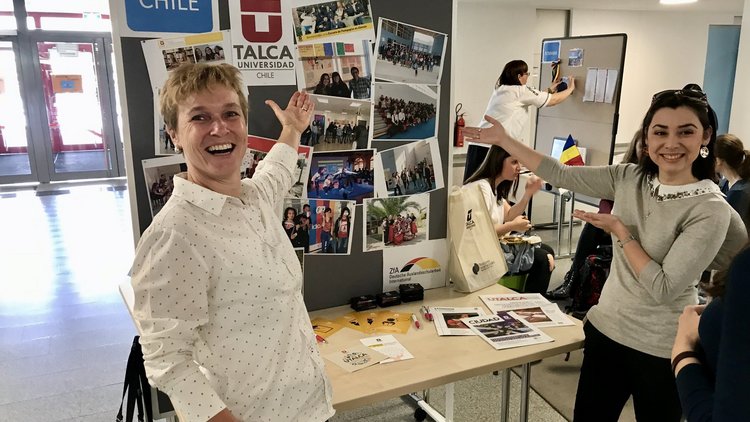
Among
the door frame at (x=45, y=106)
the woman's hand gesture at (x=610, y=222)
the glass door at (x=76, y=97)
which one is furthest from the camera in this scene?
the glass door at (x=76, y=97)

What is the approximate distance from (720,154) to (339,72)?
265cm

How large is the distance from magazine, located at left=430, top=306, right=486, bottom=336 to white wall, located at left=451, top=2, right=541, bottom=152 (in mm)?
4295


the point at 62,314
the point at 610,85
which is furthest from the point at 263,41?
the point at 610,85

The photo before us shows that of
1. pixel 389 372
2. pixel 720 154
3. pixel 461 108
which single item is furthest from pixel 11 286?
pixel 720 154

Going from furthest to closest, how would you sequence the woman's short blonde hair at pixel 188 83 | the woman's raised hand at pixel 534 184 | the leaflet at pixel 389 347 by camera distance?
the woman's raised hand at pixel 534 184, the leaflet at pixel 389 347, the woman's short blonde hair at pixel 188 83

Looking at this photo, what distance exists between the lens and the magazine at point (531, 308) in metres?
1.95

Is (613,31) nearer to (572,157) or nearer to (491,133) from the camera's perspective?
(572,157)

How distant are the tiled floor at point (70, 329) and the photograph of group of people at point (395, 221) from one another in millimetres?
1053

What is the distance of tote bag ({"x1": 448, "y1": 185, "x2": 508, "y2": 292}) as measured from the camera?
2168mm

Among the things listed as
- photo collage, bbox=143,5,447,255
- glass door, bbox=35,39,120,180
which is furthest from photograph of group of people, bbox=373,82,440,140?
glass door, bbox=35,39,120,180

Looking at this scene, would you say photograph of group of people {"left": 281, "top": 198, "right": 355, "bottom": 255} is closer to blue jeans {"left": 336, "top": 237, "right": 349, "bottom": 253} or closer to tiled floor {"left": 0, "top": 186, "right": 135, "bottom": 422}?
blue jeans {"left": 336, "top": 237, "right": 349, "bottom": 253}

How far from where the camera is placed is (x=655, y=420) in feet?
5.10

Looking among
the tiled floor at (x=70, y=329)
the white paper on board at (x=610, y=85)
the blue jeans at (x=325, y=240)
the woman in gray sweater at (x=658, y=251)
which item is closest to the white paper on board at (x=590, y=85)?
the white paper on board at (x=610, y=85)

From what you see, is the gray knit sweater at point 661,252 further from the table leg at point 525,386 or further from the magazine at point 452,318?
the magazine at point 452,318
